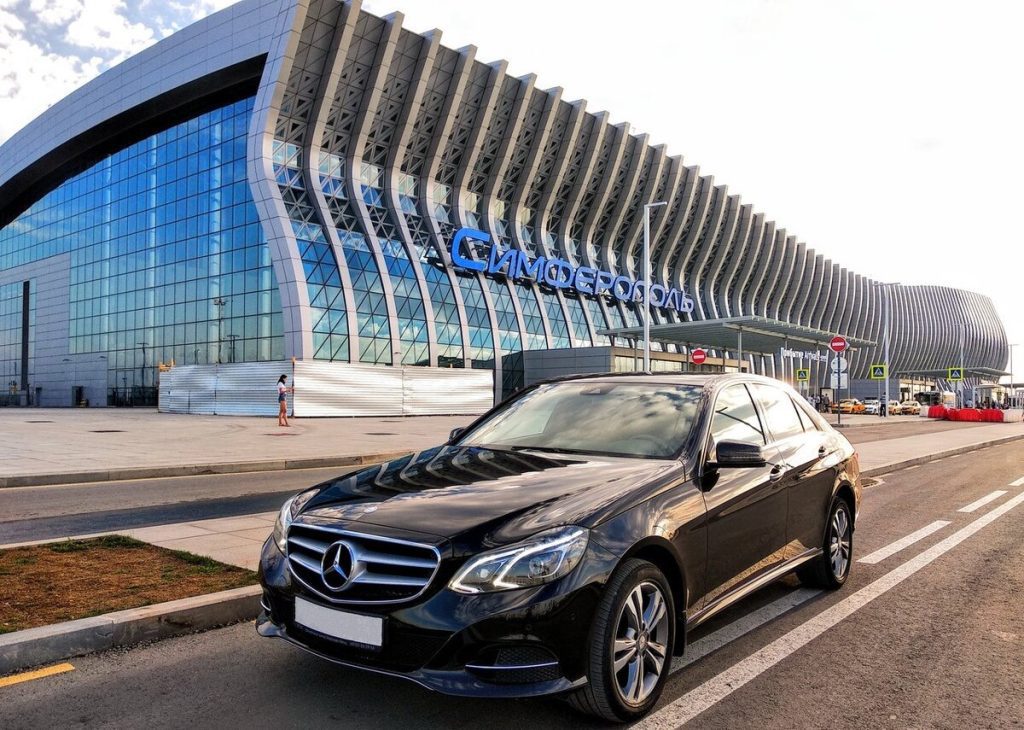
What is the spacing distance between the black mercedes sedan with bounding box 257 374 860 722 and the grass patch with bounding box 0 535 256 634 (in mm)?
→ 1606

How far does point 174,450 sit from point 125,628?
12.3 metres

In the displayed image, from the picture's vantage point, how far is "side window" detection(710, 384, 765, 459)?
434 cm

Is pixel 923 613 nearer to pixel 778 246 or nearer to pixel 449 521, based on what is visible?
pixel 449 521

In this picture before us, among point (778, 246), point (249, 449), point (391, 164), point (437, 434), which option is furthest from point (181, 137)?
point (778, 246)

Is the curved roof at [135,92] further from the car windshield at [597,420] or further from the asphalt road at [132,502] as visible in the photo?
the car windshield at [597,420]

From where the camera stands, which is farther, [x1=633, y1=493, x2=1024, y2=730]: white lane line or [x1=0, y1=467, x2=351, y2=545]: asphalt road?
[x1=0, y1=467, x2=351, y2=545]: asphalt road

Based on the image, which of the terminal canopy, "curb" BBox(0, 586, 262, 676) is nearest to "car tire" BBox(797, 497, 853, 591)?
"curb" BBox(0, 586, 262, 676)

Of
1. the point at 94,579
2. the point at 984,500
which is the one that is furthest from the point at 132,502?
the point at 984,500

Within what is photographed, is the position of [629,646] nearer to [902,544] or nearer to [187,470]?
[902,544]

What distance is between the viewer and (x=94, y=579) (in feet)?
16.5

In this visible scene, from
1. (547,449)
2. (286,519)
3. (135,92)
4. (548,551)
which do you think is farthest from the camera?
(135,92)

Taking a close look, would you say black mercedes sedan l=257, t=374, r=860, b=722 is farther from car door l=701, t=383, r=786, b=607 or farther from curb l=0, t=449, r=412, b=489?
curb l=0, t=449, r=412, b=489

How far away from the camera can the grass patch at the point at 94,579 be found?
4344mm

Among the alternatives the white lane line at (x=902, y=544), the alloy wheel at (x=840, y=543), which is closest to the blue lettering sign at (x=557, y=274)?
the white lane line at (x=902, y=544)
